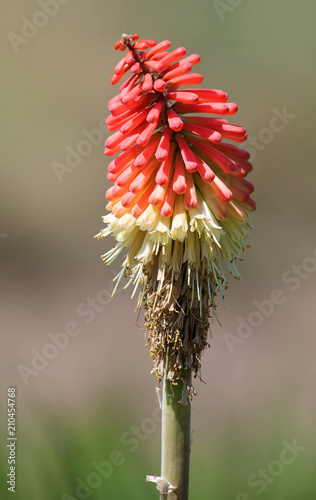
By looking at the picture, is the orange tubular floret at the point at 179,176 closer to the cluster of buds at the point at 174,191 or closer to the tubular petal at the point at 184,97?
the cluster of buds at the point at 174,191

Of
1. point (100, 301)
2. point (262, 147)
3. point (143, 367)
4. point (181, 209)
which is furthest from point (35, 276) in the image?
point (181, 209)

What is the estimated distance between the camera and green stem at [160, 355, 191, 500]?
4.21 feet

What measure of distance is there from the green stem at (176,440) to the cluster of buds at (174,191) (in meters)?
0.05

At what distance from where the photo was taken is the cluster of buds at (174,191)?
4.03 feet

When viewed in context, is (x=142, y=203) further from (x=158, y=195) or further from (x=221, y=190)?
(x=221, y=190)

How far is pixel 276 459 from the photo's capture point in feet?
7.29

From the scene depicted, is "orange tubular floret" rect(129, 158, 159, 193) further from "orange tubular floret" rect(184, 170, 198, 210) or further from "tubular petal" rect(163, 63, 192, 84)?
"tubular petal" rect(163, 63, 192, 84)

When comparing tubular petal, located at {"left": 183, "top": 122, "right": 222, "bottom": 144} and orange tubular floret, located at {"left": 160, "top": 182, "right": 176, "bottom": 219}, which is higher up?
tubular petal, located at {"left": 183, "top": 122, "right": 222, "bottom": 144}

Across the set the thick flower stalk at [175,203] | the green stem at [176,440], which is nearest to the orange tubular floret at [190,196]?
the thick flower stalk at [175,203]

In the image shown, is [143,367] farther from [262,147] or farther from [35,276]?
[262,147]

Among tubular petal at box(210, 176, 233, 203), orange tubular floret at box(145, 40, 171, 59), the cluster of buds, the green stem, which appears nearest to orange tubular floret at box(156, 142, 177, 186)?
the cluster of buds

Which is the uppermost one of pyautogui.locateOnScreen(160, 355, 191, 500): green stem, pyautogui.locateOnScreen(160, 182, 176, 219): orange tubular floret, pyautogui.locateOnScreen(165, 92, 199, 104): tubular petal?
pyautogui.locateOnScreen(165, 92, 199, 104): tubular petal

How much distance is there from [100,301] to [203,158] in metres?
1.67

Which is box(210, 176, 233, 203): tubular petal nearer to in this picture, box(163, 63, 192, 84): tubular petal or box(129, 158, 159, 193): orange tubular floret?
box(129, 158, 159, 193): orange tubular floret
